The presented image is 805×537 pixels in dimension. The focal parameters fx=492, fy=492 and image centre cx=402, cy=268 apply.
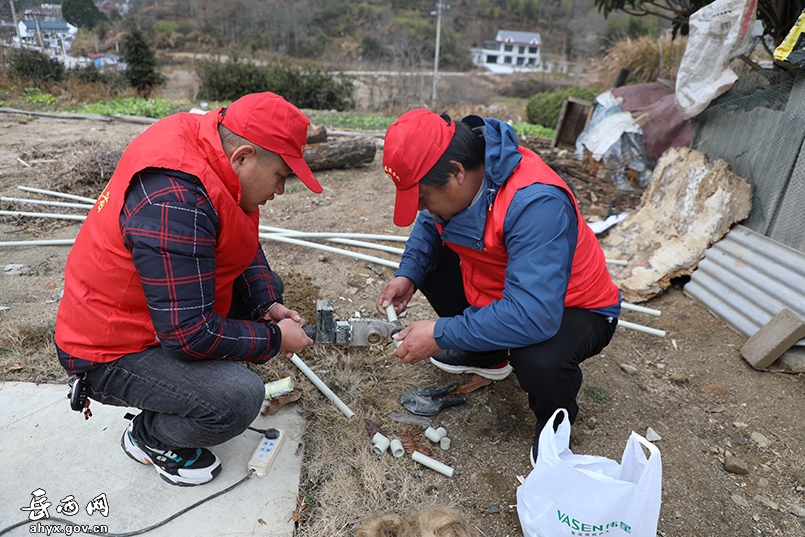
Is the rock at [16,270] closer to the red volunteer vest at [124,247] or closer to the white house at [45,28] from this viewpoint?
the red volunteer vest at [124,247]

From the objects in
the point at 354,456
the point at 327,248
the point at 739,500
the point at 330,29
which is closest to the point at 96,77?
the point at 327,248

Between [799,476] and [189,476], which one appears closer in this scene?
[189,476]

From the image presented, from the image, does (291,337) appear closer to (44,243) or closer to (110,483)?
(110,483)

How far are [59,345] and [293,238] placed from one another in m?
2.39

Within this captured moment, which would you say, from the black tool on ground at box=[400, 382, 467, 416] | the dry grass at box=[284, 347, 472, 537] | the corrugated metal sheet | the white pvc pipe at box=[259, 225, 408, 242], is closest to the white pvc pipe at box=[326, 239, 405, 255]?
the white pvc pipe at box=[259, 225, 408, 242]

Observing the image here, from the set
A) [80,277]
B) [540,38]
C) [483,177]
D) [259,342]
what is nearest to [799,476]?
[483,177]

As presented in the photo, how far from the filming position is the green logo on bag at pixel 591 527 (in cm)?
154

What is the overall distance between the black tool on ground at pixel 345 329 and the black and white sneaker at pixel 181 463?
26.0 inches

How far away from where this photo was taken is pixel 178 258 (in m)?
1.52

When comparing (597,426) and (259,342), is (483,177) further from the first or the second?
(597,426)

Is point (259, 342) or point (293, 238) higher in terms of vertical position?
point (259, 342)

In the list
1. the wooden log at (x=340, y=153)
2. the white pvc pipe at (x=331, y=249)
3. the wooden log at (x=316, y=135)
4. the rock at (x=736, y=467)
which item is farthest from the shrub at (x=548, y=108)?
the rock at (x=736, y=467)

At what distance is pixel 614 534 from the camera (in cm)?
155

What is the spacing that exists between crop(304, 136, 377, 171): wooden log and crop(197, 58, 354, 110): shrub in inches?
354
